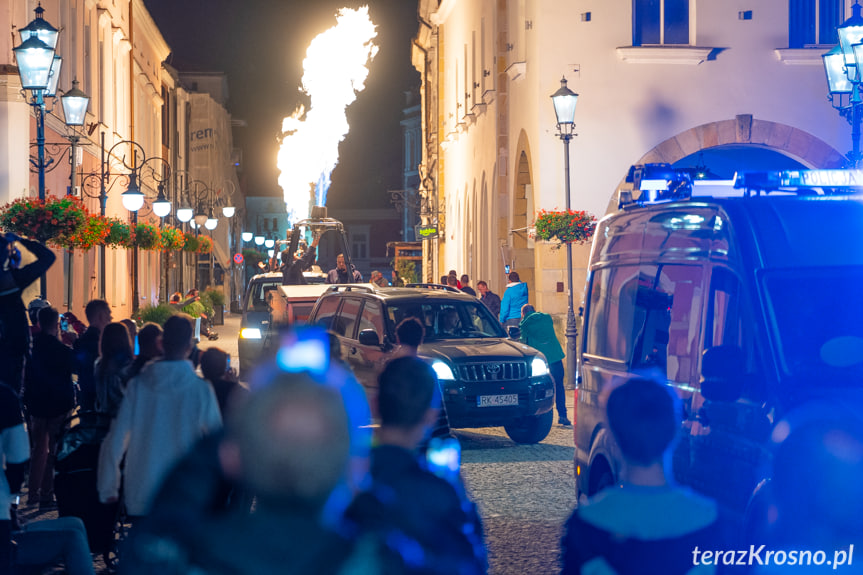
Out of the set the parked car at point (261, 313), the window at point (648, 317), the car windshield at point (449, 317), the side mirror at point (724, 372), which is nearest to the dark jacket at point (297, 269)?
the parked car at point (261, 313)

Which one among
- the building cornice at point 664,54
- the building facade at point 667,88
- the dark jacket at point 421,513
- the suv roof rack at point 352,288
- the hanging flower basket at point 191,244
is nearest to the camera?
the dark jacket at point 421,513

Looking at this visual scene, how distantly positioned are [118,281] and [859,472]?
32527 mm

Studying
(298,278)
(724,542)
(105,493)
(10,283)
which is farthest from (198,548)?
(298,278)

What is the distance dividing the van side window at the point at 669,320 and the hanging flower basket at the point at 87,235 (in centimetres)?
1109

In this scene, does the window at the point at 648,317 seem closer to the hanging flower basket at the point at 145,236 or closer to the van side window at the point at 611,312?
the van side window at the point at 611,312

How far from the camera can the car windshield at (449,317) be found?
13953 mm

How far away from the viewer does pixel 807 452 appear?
16.2ft

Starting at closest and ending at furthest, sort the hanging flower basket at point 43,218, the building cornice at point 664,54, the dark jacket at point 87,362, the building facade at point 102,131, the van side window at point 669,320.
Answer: the van side window at point 669,320, the dark jacket at point 87,362, the hanging flower basket at point 43,218, the building facade at point 102,131, the building cornice at point 664,54

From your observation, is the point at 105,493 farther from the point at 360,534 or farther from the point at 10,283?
the point at 360,534

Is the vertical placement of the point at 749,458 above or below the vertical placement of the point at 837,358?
below

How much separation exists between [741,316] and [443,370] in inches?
290

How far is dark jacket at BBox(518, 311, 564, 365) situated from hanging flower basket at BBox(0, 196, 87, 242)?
645cm

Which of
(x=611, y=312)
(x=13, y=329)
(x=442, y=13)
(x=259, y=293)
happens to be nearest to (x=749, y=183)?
(x=611, y=312)

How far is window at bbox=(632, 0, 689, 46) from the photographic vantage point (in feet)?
76.5
